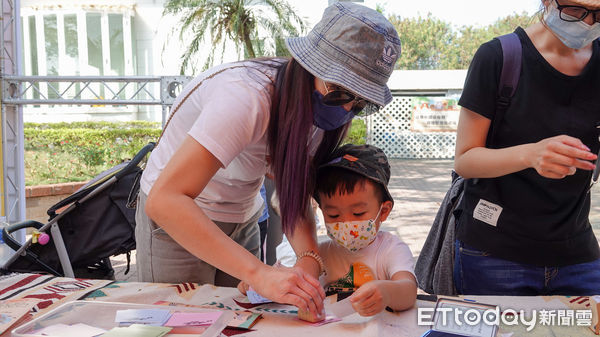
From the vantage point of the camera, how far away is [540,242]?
1.51 m

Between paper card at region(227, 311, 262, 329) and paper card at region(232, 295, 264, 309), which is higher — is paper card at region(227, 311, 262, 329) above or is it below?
above

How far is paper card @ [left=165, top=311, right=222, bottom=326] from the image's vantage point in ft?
3.90

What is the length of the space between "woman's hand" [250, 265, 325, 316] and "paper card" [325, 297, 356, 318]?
0.16 meters

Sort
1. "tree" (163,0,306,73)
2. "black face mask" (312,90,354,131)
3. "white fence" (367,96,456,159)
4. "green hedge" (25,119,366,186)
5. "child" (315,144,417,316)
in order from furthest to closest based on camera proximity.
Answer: "white fence" (367,96,456,159), "tree" (163,0,306,73), "green hedge" (25,119,366,186), "child" (315,144,417,316), "black face mask" (312,90,354,131)

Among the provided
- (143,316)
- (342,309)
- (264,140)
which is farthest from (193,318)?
(264,140)

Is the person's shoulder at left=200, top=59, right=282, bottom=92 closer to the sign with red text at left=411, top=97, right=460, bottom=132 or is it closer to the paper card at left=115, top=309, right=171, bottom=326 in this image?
the paper card at left=115, top=309, right=171, bottom=326

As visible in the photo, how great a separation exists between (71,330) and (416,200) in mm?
8340

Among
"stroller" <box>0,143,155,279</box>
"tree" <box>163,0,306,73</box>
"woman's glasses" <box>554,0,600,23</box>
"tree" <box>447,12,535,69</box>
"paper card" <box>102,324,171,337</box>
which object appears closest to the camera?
"paper card" <box>102,324,171,337</box>

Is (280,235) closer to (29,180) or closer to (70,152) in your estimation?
(29,180)

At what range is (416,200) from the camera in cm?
912

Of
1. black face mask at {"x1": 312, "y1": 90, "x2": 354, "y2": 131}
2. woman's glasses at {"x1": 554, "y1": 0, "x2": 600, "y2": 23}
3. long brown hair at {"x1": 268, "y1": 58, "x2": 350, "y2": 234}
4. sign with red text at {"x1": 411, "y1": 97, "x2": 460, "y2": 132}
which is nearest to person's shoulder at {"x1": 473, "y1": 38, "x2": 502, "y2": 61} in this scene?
woman's glasses at {"x1": 554, "y1": 0, "x2": 600, "y2": 23}

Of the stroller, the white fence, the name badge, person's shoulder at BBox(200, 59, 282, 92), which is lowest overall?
the white fence

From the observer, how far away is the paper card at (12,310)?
3.96ft

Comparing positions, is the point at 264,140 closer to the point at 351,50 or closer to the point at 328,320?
the point at 351,50
